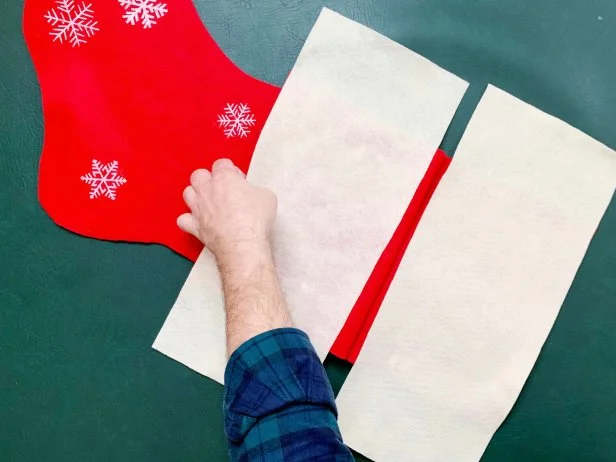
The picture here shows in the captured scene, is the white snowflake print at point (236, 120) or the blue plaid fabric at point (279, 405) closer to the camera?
the blue plaid fabric at point (279, 405)

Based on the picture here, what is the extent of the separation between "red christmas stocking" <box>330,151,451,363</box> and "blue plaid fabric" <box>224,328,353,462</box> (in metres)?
A: 0.11

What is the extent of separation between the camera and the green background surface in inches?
27.3

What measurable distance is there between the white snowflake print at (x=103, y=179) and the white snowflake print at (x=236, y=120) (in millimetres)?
136

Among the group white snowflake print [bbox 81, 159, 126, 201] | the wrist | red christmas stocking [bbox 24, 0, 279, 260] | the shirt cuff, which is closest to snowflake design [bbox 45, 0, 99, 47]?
red christmas stocking [bbox 24, 0, 279, 260]

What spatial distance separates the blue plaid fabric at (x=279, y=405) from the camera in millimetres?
536

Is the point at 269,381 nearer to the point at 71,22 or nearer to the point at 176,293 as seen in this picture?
the point at 176,293

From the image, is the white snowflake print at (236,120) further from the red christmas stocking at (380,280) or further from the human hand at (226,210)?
the red christmas stocking at (380,280)

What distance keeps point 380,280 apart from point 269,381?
202 millimetres

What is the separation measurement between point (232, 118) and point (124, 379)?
33 centimetres

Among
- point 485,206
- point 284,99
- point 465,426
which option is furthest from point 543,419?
point 284,99

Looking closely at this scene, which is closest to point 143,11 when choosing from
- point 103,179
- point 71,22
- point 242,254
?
point 71,22

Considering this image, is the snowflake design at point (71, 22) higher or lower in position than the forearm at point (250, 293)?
higher

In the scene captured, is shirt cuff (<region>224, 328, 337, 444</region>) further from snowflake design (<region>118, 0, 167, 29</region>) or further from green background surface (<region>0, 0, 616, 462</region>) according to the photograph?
snowflake design (<region>118, 0, 167, 29</region>)

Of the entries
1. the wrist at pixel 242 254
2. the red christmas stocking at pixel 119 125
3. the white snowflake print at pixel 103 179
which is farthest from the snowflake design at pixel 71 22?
the wrist at pixel 242 254
